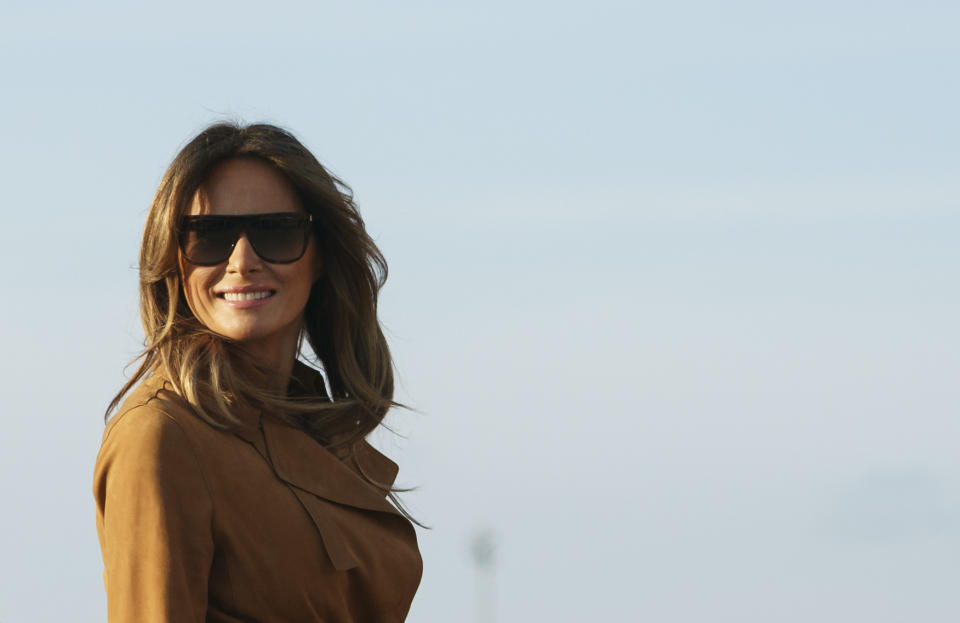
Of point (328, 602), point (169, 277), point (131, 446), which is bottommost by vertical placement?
point (328, 602)

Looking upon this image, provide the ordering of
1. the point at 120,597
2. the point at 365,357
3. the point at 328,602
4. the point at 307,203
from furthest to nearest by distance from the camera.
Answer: the point at 365,357
the point at 307,203
the point at 328,602
the point at 120,597

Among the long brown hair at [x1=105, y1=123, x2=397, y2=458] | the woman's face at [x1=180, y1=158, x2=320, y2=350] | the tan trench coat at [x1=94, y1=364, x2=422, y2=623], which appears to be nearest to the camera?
the tan trench coat at [x1=94, y1=364, x2=422, y2=623]

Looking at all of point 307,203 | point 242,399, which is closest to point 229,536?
point 242,399

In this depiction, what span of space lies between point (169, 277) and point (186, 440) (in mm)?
719

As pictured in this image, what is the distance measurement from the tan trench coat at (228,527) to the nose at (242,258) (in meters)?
0.45

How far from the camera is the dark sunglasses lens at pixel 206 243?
552cm

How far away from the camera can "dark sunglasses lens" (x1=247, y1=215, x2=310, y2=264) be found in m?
5.57

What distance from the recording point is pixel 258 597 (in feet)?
16.8

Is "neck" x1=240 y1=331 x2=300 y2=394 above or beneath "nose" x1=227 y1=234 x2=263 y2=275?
beneath

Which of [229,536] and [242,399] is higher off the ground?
[242,399]

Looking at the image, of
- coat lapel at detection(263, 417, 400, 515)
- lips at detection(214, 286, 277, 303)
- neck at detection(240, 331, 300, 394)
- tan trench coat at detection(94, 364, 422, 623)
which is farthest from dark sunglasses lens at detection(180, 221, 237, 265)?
coat lapel at detection(263, 417, 400, 515)

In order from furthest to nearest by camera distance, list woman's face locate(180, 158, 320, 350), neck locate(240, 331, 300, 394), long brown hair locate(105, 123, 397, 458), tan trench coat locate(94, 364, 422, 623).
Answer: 1. neck locate(240, 331, 300, 394)
2. woman's face locate(180, 158, 320, 350)
3. long brown hair locate(105, 123, 397, 458)
4. tan trench coat locate(94, 364, 422, 623)

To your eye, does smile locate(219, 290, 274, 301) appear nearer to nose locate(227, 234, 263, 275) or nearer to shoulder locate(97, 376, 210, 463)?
nose locate(227, 234, 263, 275)

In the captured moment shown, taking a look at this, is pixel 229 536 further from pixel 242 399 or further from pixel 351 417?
pixel 351 417
